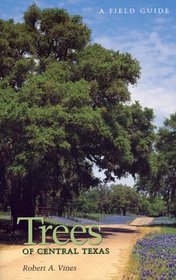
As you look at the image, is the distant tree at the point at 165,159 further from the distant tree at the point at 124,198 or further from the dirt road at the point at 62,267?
the distant tree at the point at 124,198

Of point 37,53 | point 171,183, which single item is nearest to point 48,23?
point 37,53

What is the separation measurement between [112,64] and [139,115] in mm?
9322

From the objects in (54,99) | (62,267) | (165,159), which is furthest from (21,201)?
(165,159)

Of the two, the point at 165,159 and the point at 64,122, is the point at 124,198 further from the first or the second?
the point at 64,122

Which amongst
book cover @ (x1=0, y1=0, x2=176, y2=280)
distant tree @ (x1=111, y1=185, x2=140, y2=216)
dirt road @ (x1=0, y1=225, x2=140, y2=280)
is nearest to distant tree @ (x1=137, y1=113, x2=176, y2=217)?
book cover @ (x1=0, y1=0, x2=176, y2=280)

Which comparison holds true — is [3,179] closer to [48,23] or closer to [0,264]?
[48,23]

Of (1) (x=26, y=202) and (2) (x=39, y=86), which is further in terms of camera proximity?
(1) (x=26, y=202)

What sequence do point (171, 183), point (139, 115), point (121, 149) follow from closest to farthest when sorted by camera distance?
point (121, 149) < point (139, 115) < point (171, 183)

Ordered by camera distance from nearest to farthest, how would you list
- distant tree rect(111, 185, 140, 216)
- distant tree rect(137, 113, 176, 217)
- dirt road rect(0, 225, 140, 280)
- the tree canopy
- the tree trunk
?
1. dirt road rect(0, 225, 140, 280)
2. the tree canopy
3. the tree trunk
4. distant tree rect(137, 113, 176, 217)
5. distant tree rect(111, 185, 140, 216)

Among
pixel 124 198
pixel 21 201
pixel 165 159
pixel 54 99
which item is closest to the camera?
pixel 54 99

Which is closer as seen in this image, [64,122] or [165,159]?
[64,122]

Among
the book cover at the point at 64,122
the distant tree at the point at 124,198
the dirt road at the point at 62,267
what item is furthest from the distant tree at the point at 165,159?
the distant tree at the point at 124,198

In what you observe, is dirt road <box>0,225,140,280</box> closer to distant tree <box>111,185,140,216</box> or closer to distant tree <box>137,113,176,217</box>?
distant tree <box>137,113,176,217</box>

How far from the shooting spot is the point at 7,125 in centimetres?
2152
